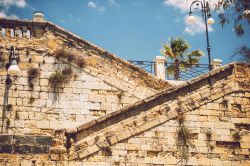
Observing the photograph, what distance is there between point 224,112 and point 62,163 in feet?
13.1

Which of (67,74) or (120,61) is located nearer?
(67,74)

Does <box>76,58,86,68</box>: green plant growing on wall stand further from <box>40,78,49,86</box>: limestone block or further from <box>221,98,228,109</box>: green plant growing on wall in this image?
<box>221,98,228,109</box>: green plant growing on wall

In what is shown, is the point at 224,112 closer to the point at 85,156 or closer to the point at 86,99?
the point at 85,156

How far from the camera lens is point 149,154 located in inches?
352

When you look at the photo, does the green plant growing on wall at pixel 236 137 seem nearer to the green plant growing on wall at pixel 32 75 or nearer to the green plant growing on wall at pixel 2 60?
the green plant growing on wall at pixel 32 75

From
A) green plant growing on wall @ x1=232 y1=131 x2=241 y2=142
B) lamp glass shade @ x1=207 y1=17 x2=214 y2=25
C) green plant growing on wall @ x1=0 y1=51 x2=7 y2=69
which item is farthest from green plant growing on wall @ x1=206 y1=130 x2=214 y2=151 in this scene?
lamp glass shade @ x1=207 y1=17 x2=214 y2=25

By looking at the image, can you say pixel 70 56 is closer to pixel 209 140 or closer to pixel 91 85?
pixel 91 85

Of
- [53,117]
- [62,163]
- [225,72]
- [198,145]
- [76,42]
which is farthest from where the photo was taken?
[76,42]

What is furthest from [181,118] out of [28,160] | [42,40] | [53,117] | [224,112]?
[42,40]

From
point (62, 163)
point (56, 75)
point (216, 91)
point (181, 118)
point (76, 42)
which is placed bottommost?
point (62, 163)

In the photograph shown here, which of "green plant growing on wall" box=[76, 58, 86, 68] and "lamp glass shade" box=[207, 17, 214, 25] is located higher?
"lamp glass shade" box=[207, 17, 214, 25]

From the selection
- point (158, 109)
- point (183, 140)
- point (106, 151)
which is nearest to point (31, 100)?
point (106, 151)

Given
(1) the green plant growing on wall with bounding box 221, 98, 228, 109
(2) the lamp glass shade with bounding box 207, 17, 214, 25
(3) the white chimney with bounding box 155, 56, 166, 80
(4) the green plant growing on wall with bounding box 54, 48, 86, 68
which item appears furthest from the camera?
(2) the lamp glass shade with bounding box 207, 17, 214, 25

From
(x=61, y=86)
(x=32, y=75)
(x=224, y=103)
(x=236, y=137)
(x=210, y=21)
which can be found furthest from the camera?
(x=210, y=21)
